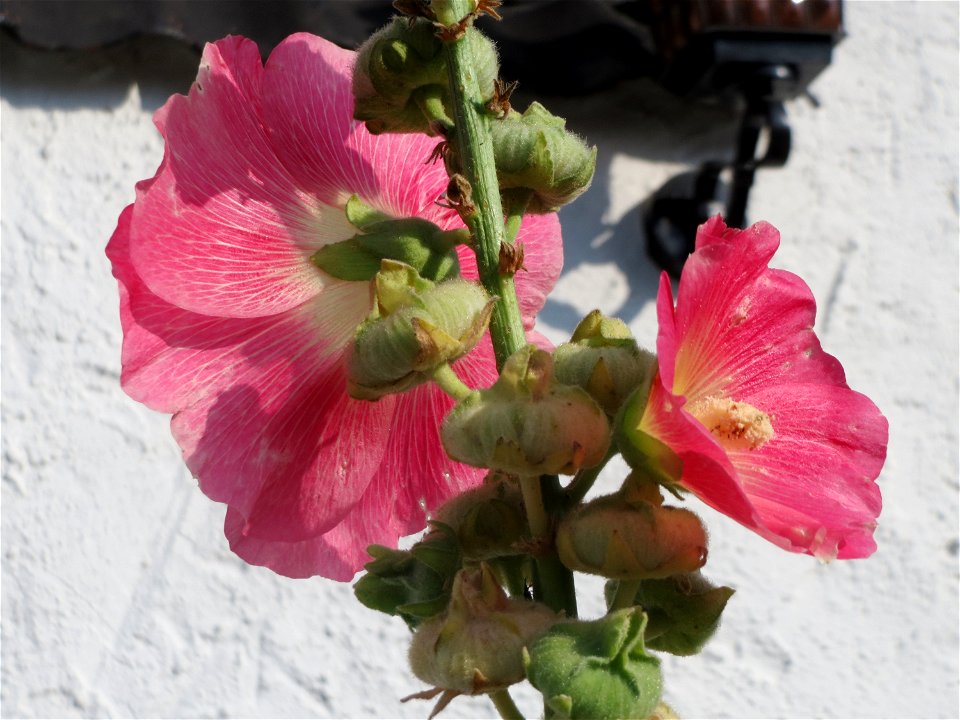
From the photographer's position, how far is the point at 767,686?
1.27m

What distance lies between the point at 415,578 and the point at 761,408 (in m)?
0.13

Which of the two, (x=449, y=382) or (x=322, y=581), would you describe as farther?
(x=322, y=581)

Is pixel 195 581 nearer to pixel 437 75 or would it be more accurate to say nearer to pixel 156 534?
pixel 156 534

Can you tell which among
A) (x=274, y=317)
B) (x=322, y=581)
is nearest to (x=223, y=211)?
(x=274, y=317)

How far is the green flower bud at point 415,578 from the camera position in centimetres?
32

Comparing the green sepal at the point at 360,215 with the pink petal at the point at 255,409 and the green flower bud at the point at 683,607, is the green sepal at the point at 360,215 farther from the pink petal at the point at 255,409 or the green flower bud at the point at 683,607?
the green flower bud at the point at 683,607

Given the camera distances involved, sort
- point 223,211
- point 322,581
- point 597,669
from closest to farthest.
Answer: point 597,669 → point 223,211 → point 322,581

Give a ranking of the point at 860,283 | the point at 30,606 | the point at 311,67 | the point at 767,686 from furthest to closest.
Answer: the point at 860,283
the point at 767,686
the point at 30,606
the point at 311,67

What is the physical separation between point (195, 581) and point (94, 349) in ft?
0.96

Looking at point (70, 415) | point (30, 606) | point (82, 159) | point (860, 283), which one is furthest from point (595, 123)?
point (30, 606)

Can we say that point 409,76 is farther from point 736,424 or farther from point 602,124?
point 602,124

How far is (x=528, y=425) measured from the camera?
270 millimetres

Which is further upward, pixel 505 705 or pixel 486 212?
pixel 486 212

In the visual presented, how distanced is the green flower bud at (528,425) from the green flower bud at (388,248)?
0.07 metres
